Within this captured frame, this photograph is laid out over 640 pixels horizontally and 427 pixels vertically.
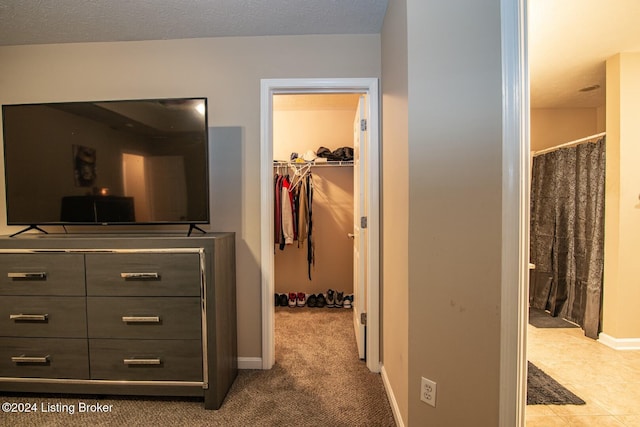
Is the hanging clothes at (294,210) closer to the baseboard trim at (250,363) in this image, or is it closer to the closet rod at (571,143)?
the baseboard trim at (250,363)

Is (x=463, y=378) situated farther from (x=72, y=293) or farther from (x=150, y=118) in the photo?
(x=150, y=118)

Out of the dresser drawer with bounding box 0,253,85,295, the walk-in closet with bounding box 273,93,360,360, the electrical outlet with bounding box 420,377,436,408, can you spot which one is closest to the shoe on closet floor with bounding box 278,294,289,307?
the walk-in closet with bounding box 273,93,360,360

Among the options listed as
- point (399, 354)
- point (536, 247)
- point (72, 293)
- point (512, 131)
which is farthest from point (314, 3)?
point (536, 247)

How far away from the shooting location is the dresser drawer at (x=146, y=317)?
1506 mm

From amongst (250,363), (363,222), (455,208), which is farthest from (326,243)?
(455,208)

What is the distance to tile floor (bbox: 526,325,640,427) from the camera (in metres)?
1.48

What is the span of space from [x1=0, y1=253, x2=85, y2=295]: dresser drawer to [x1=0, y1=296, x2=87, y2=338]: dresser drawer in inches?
1.9

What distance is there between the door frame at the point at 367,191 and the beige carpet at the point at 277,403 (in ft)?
0.53

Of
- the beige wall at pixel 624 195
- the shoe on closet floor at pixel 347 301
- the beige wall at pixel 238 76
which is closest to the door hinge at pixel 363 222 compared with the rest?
the beige wall at pixel 238 76

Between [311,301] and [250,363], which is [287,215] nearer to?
[311,301]

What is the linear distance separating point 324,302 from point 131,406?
1.99 m

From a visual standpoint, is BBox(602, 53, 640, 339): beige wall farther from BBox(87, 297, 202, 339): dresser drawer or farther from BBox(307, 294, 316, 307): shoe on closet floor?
BBox(87, 297, 202, 339): dresser drawer

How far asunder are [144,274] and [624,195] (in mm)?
3511

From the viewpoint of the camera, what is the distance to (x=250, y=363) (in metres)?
1.91
